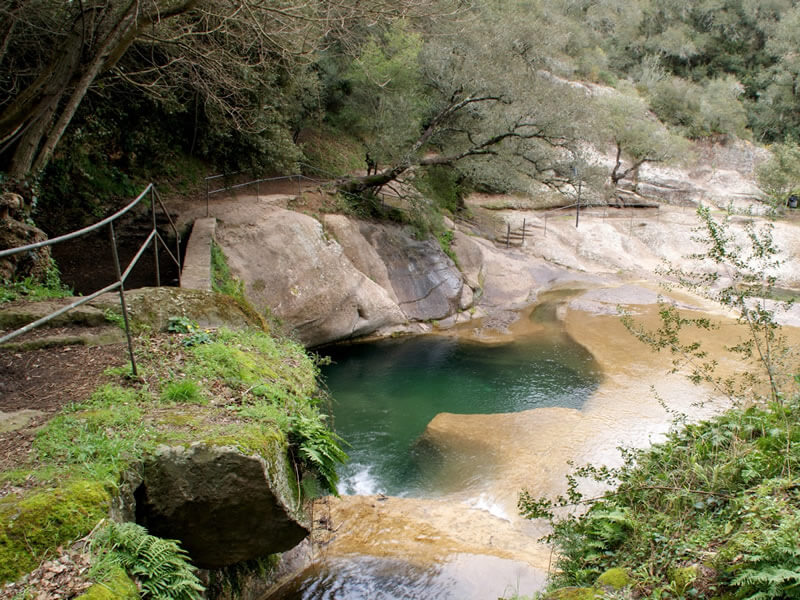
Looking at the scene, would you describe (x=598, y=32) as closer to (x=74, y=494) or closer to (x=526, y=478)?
(x=526, y=478)

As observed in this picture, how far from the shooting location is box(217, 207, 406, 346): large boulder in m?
12.4

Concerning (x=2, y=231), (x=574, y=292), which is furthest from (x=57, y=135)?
(x=574, y=292)

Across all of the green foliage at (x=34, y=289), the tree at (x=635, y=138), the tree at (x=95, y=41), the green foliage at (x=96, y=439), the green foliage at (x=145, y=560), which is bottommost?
the green foliage at (x=145, y=560)

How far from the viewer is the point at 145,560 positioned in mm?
3182

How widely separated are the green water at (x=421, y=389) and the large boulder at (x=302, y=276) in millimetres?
829

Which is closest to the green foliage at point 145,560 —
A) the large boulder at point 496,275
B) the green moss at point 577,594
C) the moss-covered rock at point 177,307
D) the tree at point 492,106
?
the green moss at point 577,594

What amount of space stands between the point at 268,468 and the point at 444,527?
3937 millimetres

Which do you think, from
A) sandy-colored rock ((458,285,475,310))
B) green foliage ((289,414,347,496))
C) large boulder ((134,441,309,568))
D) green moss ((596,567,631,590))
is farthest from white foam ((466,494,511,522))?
sandy-colored rock ((458,285,475,310))

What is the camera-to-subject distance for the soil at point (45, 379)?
12.7 ft

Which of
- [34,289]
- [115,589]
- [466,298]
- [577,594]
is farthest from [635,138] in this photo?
[115,589]

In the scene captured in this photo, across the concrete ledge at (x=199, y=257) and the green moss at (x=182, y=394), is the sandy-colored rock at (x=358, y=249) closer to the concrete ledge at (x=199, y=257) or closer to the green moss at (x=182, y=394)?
the concrete ledge at (x=199, y=257)

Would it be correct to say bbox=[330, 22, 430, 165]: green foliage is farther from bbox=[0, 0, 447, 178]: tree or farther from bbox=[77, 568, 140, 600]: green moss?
bbox=[77, 568, 140, 600]: green moss

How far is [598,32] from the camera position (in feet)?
145

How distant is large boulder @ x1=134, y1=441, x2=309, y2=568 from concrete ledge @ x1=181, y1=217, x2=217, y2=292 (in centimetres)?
400
